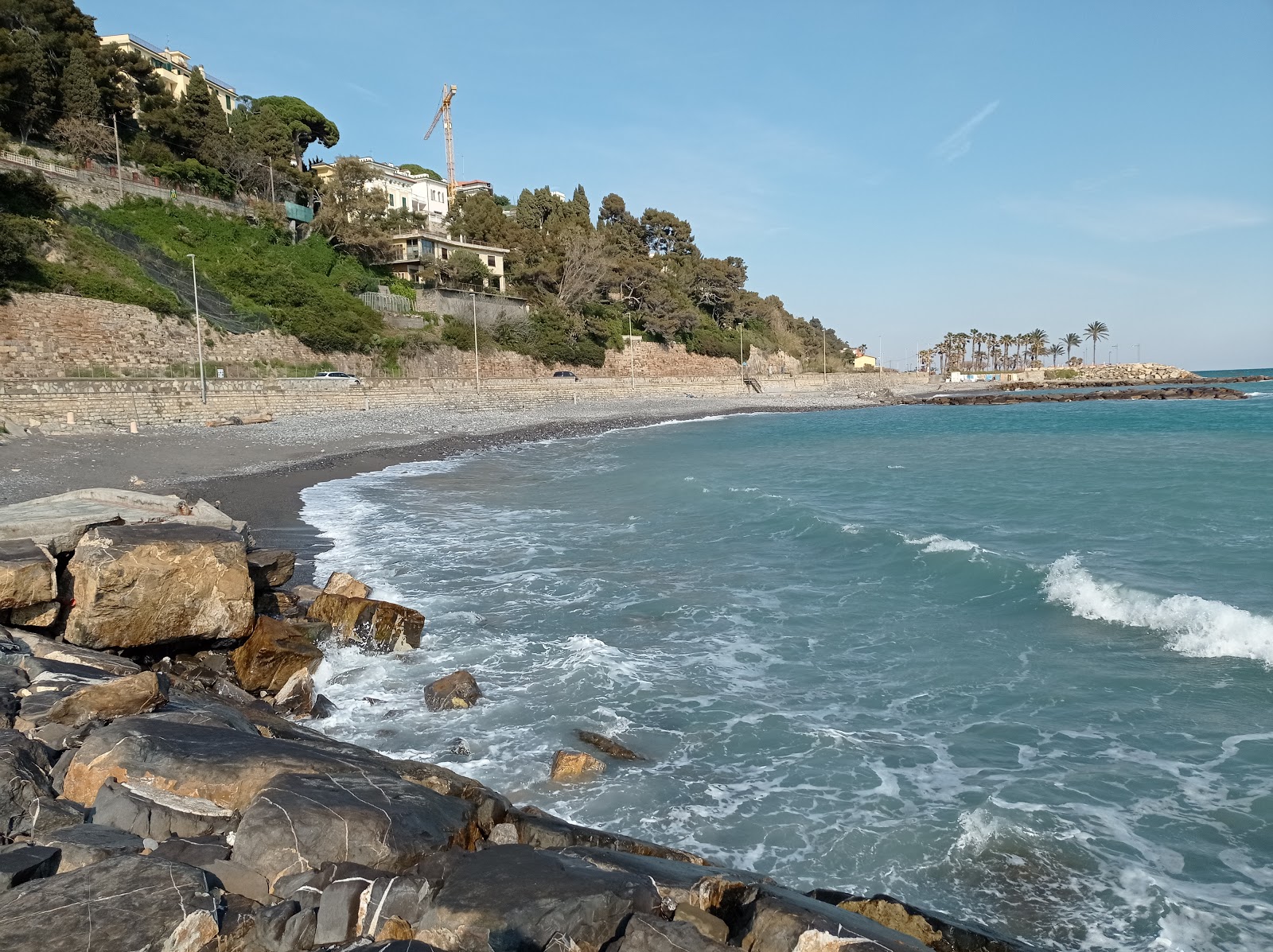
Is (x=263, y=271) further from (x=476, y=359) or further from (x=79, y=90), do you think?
(x=476, y=359)

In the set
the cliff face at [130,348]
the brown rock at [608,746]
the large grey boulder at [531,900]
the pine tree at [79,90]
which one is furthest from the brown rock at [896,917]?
the pine tree at [79,90]

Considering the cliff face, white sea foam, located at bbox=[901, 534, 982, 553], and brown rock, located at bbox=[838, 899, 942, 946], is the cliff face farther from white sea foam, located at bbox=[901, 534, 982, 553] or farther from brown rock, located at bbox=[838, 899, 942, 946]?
Answer: brown rock, located at bbox=[838, 899, 942, 946]

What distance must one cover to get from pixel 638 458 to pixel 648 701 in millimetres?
23673

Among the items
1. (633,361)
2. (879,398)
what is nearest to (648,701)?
(633,361)

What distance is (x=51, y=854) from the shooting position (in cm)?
353

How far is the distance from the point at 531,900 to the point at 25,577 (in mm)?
6384

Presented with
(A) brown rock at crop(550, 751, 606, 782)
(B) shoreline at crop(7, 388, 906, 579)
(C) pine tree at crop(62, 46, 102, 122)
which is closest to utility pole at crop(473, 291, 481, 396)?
(B) shoreline at crop(7, 388, 906, 579)

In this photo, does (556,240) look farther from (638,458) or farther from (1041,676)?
(1041,676)

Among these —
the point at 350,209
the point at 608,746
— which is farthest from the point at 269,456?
the point at 350,209

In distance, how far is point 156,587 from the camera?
790cm

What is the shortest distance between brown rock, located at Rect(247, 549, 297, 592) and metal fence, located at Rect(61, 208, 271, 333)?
111 feet

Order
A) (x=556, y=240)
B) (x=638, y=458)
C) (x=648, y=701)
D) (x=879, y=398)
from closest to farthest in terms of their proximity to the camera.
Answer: (x=648, y=701), (x=638, y=458), (x=556, y=240), (x=879, y=398)

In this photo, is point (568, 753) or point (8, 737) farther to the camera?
point (568, 753)

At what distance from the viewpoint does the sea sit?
5816 millimetres
